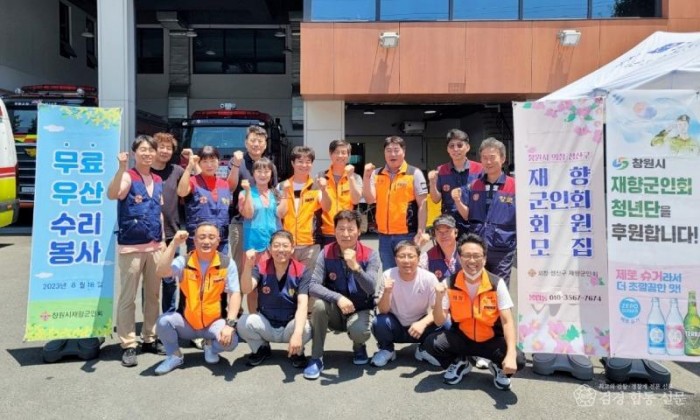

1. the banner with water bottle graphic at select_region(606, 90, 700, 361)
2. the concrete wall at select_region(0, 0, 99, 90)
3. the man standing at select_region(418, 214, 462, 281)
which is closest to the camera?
the banner with water bottle graphic at select_region(606, 90, 700, 361)

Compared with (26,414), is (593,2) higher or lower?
higher

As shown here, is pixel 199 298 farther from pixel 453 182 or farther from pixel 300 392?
pixel 453 182

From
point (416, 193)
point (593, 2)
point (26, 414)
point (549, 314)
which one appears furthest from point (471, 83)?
point (26, 414)

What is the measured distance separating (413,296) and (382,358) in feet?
1.80

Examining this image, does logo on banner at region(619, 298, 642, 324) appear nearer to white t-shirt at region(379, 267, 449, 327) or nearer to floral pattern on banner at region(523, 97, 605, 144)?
floral pattern on banner at region(523, 97, 605, 144)

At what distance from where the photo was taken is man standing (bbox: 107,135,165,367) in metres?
4.29

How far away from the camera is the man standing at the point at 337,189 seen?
4785 millimetres

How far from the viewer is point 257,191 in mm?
4941

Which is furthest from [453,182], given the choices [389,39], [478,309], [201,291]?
[389,39]

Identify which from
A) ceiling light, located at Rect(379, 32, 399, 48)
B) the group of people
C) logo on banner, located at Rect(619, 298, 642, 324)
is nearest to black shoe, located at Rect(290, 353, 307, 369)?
the group of people

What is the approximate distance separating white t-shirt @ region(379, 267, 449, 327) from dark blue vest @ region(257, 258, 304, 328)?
68 centimetres

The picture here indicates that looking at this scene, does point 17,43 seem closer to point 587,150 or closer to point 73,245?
point 73,245

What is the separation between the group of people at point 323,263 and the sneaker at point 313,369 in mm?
10

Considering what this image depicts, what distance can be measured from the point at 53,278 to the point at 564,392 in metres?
3.91
